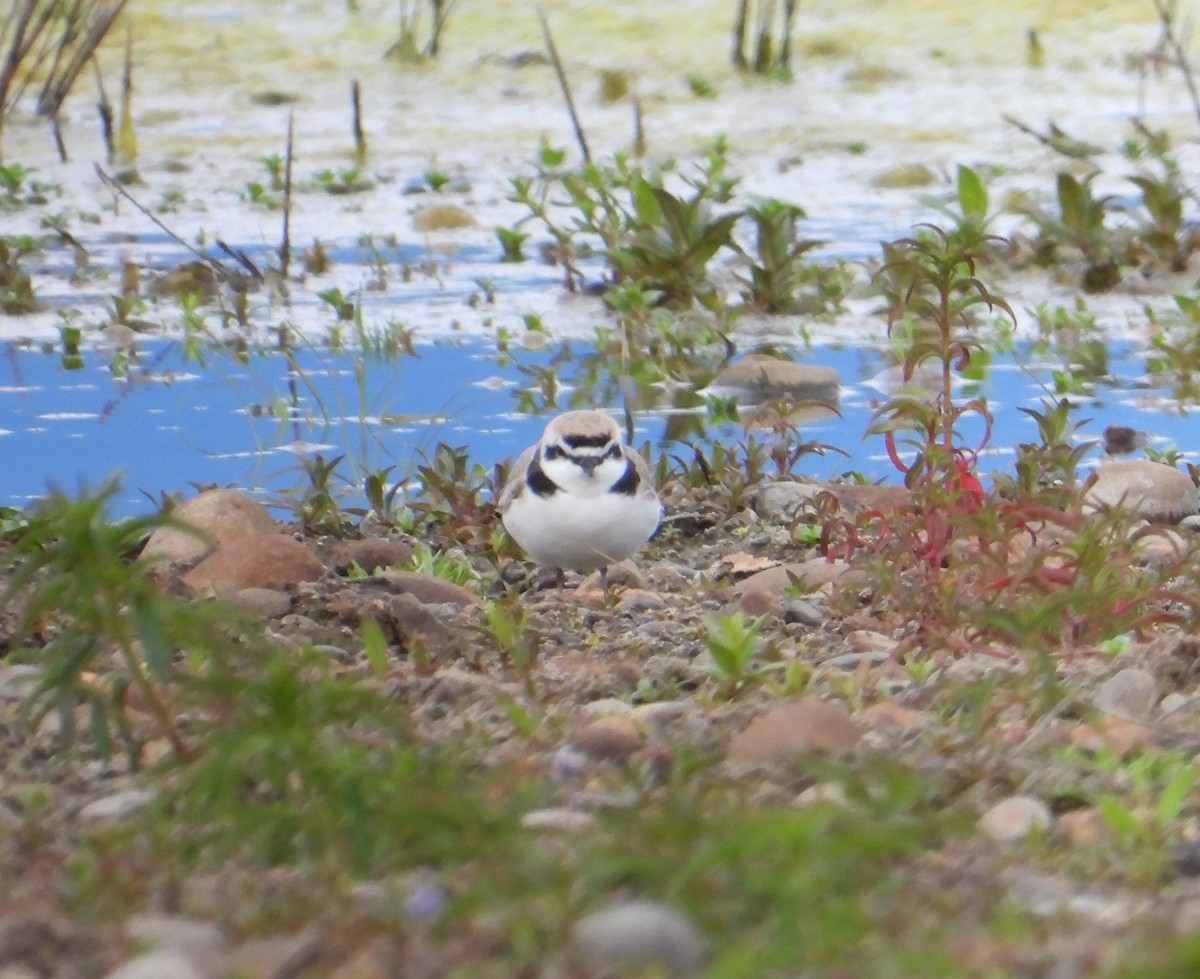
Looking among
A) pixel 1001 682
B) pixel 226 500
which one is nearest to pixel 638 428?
pixel 226 500

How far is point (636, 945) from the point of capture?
2129 mm

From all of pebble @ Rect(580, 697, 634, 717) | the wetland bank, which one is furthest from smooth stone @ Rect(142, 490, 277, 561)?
pebble @ Rect(580, 697, 634, 717)

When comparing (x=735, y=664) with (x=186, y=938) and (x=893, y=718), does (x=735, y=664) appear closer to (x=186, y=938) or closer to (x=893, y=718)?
(x=893, y=718)

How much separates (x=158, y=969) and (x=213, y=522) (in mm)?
3354

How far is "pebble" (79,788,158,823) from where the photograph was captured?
9.29 ft

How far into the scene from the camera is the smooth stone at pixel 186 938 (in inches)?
86.9

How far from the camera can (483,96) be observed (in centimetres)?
1371

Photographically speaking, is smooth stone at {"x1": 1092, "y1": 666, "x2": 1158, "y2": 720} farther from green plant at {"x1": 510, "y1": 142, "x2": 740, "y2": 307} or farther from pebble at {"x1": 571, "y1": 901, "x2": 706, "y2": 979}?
green plant at {"x1": 510, "y1": 142, "x2": 740, "y2": 307}

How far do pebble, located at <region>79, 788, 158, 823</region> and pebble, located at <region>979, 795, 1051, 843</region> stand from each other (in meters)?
1.16

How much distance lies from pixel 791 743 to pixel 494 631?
1.08 meters

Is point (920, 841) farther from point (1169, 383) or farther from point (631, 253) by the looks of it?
point (631, 253)

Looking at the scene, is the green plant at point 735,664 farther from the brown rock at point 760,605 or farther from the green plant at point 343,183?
the green plant at point 343,183

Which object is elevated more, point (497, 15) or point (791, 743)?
point (497, 15)

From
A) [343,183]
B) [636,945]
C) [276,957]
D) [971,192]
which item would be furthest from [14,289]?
[636,945]
